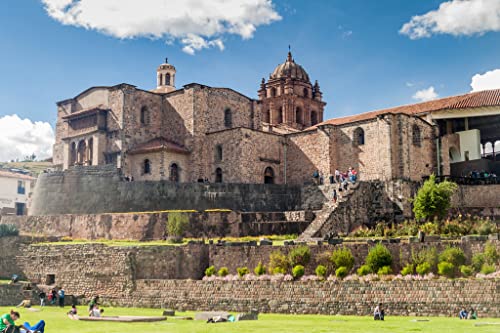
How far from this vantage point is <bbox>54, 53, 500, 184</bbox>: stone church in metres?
40.8

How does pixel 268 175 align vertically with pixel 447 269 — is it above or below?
above

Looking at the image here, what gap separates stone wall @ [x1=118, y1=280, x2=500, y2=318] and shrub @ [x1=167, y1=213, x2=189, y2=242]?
5.15 metres

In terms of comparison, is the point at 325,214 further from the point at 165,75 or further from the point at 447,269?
the point at 165,75

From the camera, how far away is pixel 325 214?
3338 centimetres

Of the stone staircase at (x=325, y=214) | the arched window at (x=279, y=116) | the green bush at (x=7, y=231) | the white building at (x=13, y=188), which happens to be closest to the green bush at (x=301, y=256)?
the stone staircase at (x=325, y=214)

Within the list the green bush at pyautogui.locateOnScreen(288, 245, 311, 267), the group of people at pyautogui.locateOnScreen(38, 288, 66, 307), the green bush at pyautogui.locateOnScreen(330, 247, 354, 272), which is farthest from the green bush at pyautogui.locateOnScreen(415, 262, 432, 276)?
the group of people at pyautogui.locateOnScreen(38, 288, 66, 307)

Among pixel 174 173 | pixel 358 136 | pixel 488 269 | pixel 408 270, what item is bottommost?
pixel 408 270

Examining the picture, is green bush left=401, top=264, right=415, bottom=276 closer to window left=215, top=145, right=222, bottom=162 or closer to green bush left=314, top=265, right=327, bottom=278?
green bush left=314, top=265, right=327, bottom=278

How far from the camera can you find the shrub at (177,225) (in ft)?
105

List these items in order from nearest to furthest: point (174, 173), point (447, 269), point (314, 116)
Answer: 1. point (447, 269)
2. point (174, 173)
3. point (314, 116)

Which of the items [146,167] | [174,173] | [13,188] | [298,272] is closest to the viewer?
[298,272]

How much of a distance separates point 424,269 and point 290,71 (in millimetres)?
40359

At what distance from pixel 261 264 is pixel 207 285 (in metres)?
2.50

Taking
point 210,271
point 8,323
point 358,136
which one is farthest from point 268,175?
point 8,323
